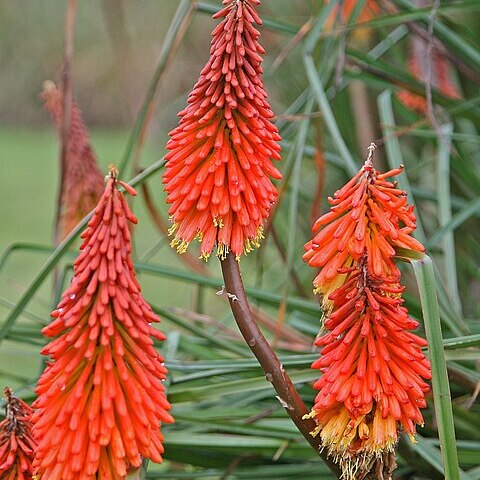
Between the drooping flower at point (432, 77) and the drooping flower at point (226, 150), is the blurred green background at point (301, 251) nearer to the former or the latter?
the drooping flower at point (432, 77)

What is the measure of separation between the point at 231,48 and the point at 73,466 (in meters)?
0.35

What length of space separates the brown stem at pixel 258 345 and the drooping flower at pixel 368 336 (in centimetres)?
4

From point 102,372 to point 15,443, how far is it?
0.41 ft

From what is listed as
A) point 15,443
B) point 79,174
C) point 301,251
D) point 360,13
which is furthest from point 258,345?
point 301,251

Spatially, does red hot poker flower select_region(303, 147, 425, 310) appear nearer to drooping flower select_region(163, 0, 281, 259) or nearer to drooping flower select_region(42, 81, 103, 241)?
drooping flower select_region(163, 0, 281, 259)

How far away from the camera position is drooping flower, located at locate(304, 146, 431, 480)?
74 centimetres

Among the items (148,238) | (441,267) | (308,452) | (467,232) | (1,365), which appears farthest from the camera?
(148,238)

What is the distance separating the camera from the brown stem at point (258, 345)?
0.78 metres

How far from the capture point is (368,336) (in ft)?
2.46

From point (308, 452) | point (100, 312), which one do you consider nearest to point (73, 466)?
point (100, 312)

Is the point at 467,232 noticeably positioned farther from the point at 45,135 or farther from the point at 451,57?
the point at 45,135

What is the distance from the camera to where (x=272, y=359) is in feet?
2.61

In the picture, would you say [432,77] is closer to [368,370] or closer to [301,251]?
[301,251]

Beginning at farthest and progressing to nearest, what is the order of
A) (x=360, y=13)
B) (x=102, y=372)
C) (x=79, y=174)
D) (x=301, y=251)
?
(x=301, y=251), (x=360, y=13), (x=79, y=174), (x=102, y=372)
